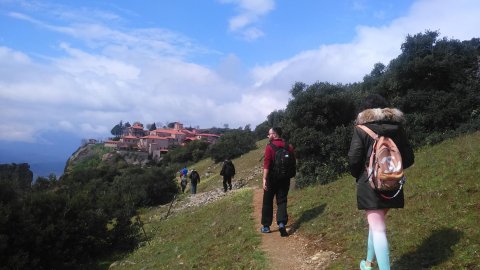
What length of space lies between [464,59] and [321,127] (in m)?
7.16

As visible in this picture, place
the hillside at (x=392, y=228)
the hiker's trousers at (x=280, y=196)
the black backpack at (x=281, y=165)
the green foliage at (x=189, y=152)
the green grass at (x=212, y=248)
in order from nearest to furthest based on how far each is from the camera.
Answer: the hillside at (x=392, y=228)
the green grass at (x=212, y=248)
the black backpack at (x=281, y=165)
the hiker's trousers at (x=280, y=196)
the green foliage at (x=189, y=152)

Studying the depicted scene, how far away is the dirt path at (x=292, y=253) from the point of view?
720cm

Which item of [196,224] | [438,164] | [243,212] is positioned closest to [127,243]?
[196,224]

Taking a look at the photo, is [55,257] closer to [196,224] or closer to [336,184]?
[196,224]

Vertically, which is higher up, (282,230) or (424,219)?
(424,219)

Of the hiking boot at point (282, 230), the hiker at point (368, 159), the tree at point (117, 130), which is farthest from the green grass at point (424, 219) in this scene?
the tree at point (117, 130)

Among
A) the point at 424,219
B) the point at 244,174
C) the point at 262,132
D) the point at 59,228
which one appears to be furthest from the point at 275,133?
the point at 262,132

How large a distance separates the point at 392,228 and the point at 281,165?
8.26 ft

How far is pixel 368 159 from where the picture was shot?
5066 millimetres

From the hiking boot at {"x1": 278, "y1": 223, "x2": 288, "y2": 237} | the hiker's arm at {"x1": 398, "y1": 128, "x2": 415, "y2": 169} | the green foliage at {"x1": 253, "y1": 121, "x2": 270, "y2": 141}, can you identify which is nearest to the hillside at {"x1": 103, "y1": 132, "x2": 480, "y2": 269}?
the hiking boot at {"x1": 278, "y1": 223, "x2": 288, "y2": 237}

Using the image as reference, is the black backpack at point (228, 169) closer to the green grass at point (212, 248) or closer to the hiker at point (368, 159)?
the green grass at point (212, 248)

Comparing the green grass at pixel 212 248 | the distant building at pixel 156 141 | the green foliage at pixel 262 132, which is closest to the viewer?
the green grass at pixel 212 248

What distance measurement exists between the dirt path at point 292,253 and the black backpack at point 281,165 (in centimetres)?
136

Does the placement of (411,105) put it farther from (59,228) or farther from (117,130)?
(117,130)
